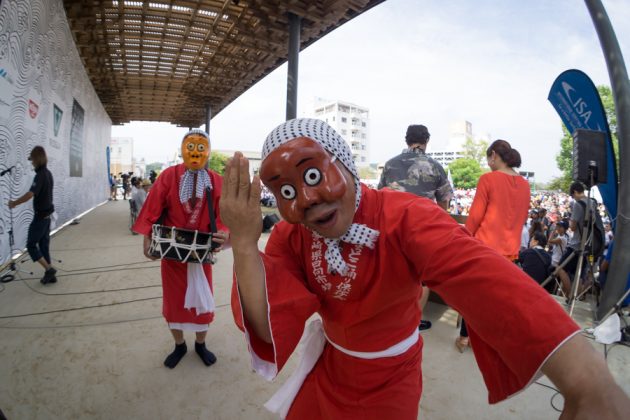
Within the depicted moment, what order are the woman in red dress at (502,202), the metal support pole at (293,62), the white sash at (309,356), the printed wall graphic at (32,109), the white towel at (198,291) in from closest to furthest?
the white sash at (309,356)
the white towel at (198,291)
the woman in red dress at (502,202)
the printed wall graphic at (32,109)
the metal support pole at (293,62)

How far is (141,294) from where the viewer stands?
158 inches

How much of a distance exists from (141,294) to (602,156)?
17.6 ft

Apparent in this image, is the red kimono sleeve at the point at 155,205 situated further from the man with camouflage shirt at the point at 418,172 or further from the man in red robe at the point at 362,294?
the man with camouflage shirt at the point at 418,172

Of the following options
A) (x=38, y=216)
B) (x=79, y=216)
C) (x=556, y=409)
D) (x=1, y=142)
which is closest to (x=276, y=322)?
(x=556, y=409)

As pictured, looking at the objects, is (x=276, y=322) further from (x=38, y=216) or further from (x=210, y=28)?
(x=210, y=28)

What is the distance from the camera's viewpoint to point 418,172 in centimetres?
288

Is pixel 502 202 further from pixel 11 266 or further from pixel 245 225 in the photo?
pixel 11 266

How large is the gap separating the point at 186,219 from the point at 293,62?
4.10m

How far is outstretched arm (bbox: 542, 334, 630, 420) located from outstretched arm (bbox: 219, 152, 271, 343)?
708mm

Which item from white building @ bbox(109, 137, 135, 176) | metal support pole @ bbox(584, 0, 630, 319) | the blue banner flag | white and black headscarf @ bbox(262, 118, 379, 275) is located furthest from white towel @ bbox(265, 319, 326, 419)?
white building @ bbox(109, 137, 135, 176)

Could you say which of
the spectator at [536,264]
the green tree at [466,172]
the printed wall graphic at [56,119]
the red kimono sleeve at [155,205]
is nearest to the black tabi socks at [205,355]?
the red kimono sleeve at [155,205]

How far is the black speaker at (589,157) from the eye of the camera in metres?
3.14

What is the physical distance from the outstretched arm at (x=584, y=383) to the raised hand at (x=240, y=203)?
75 centimetres

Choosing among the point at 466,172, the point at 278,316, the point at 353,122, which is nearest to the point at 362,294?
the point at 278,316
